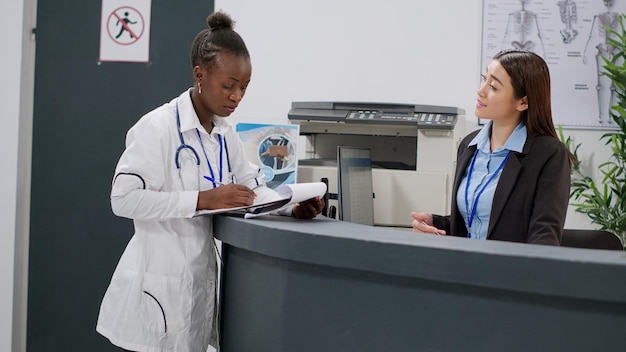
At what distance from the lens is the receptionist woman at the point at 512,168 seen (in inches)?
66.9

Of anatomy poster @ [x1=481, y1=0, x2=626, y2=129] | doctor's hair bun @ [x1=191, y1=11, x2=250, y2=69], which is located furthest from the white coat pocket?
anatomy poster @ [x1=481, y1=0, x2=626, y2=129]

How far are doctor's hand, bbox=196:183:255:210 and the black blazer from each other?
690mm

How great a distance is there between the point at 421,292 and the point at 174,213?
647 millimetres

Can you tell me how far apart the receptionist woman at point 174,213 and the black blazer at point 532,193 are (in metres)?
0.52

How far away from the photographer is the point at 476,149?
193 centimetres

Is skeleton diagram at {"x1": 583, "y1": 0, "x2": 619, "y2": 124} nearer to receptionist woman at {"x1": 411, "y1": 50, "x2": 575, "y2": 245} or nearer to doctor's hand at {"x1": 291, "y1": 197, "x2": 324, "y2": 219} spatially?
receptionist woman at {"x1": 411, "y1": 50, "x2": 575, "y2": 245}

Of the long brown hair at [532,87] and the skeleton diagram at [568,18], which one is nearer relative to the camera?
the long brown hair at [532,87]

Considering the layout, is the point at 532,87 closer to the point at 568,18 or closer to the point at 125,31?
the point at 568,18

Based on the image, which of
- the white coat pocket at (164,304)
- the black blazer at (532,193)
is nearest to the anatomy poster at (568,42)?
the black blazer at (532,193)

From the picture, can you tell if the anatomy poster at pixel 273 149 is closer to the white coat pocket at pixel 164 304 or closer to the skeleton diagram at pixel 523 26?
the skeleton diagram at pixel 523 26

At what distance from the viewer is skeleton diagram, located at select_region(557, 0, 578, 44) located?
125 inches

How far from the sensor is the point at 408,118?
2717mm

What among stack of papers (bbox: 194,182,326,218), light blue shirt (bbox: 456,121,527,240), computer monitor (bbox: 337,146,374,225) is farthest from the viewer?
computer monitor (bbox: 337,146,374,225)

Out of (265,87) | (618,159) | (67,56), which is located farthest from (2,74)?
(618,159)
